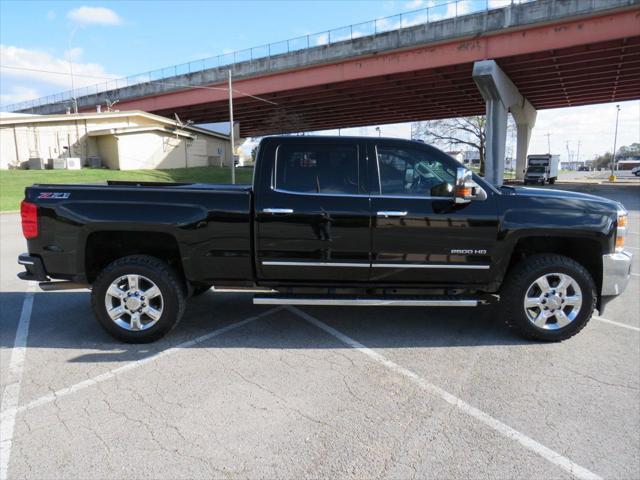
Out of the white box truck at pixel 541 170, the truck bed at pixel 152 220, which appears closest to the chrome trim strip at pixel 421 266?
the truck bed at pixel 152 220

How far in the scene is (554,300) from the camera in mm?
4422

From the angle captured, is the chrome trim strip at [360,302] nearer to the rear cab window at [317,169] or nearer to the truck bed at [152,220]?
the truck bed at [152,220]

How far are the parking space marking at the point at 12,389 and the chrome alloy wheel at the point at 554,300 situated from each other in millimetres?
4317

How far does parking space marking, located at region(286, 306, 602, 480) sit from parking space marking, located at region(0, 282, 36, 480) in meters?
2.74

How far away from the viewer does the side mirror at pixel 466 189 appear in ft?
13.5

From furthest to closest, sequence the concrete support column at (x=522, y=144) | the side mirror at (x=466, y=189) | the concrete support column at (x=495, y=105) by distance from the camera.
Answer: the concrete support column at (x=522, y=144) → the concrete support column at (x=495, y=105) → the side mirror at (x=466, y=189)

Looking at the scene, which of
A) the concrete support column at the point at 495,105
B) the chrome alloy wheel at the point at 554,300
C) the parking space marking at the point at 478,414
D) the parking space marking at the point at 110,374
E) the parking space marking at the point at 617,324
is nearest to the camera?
the parking space marking at the point at 478,414

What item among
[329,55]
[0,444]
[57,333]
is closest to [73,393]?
[0,444]

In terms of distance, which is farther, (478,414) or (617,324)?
(617,324)

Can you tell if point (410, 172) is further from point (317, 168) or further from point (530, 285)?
point (530, 285)

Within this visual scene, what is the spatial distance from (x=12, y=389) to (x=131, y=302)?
1.17 metres

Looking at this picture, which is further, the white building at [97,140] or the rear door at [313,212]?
the white building at [97,140]

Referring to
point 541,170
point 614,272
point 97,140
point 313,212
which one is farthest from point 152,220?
point 541,170

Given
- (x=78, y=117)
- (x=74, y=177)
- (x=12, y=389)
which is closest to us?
(x=12, y=389)
